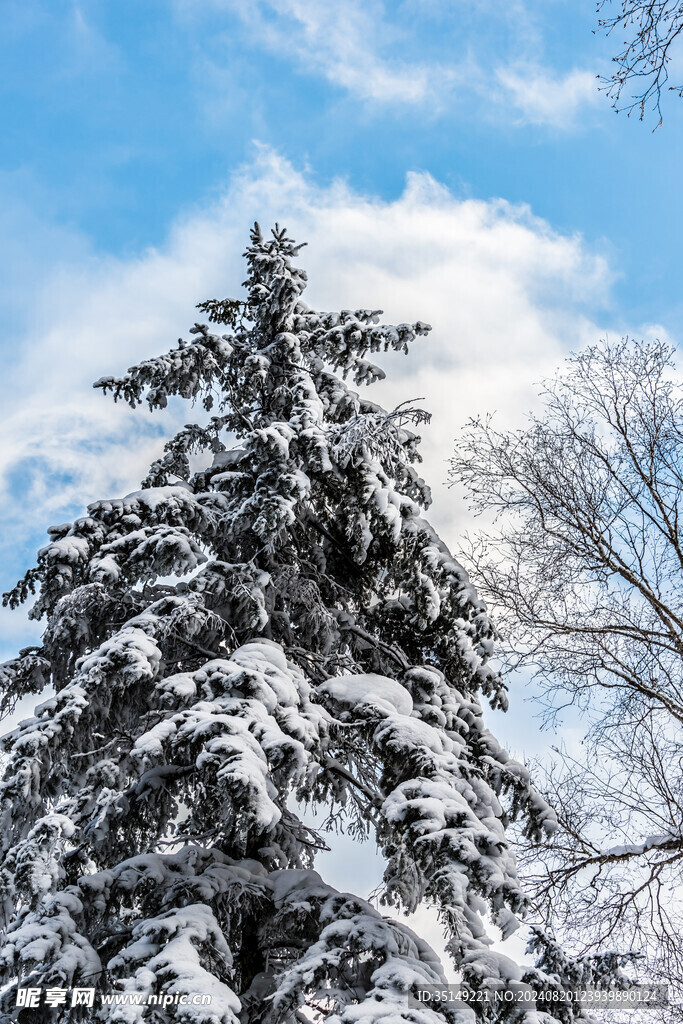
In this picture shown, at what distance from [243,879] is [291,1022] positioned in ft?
4.00

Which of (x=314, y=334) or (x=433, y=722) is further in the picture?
(x=314, y=334)

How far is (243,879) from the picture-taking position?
19.2ft

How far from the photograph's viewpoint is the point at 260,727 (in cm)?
517

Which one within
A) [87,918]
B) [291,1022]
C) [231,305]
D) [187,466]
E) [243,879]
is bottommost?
[291,1022]

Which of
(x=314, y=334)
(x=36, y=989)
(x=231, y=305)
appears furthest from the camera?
(x=231, y=305)

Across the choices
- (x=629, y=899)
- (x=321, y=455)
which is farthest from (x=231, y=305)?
(x=629, y=899)

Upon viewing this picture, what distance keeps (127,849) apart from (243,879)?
126cm

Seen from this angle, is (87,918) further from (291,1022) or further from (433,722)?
(433,722)

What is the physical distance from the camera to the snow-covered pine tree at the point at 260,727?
4.95 metres

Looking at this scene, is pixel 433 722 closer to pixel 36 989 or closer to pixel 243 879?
pixel 243 879

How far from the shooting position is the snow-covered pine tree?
4953 millimetres

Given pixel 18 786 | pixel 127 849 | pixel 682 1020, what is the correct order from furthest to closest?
1. pixel 682 1020
2. pixel 127 849
3. pixel 18 786

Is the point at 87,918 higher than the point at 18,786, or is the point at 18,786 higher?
the point at 18,786

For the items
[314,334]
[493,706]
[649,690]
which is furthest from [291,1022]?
[314,334]
